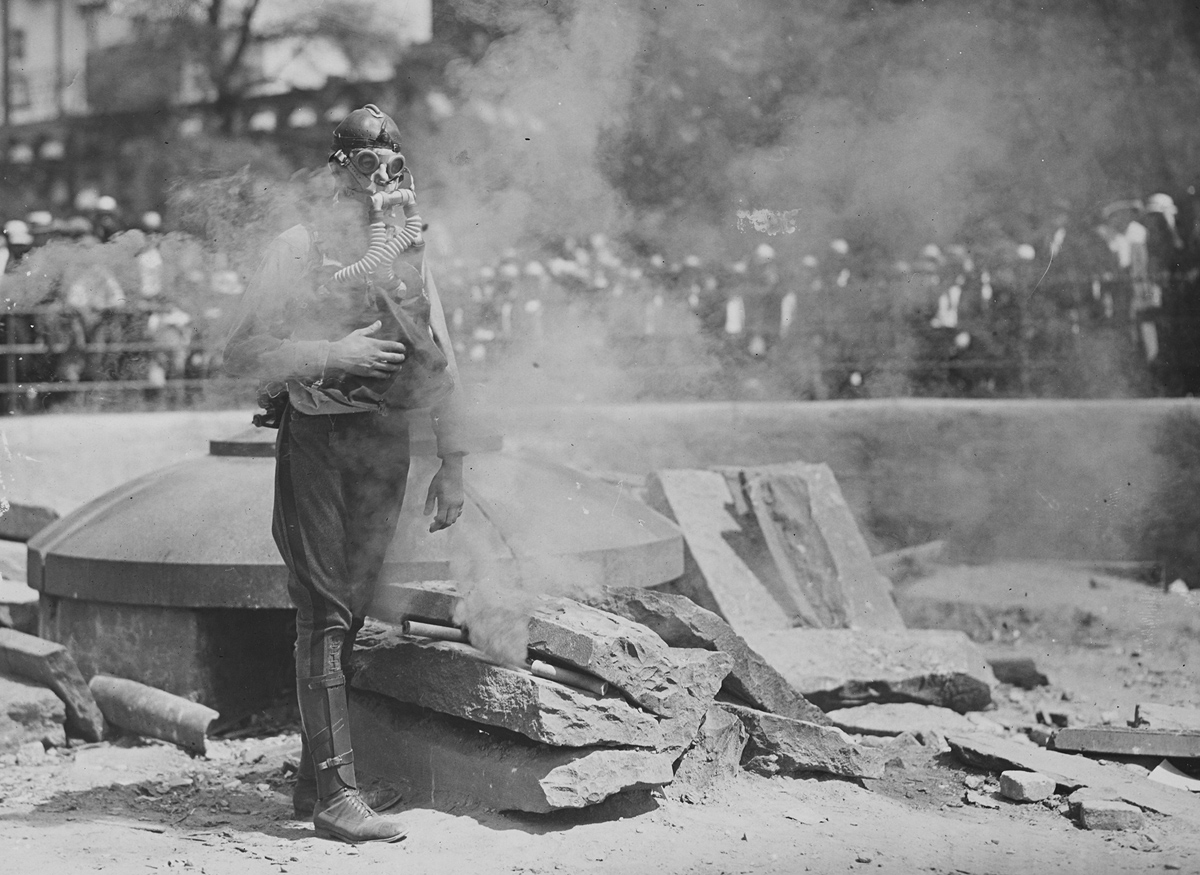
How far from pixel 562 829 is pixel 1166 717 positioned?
2.86 m

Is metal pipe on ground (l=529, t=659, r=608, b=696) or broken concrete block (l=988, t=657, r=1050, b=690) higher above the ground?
metal pipe on ground (l=529, t=659, r=608, b=696)

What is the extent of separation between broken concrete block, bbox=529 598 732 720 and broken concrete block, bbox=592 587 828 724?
0.22m

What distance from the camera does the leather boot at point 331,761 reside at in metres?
3.96

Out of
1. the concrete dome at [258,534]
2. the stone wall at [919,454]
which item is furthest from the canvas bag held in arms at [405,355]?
the stone wall at [919,454]

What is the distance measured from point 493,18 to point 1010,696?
4.36m

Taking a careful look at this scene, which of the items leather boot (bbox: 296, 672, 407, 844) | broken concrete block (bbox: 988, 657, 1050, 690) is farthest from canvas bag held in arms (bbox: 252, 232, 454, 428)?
broken concrete block (bbox: 988, 657, 1050, 690)

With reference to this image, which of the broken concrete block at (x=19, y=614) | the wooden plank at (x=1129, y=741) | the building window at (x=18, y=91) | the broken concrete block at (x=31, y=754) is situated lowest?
the broken concrete block at (x=31, y=754)

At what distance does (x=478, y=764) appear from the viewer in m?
4.24

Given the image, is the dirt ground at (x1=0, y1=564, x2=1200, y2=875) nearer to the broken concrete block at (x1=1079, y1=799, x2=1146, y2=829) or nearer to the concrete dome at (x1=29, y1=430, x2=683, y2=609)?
the broken concrete block at (x1=1079, y1=799, x2=1146, y2=829)

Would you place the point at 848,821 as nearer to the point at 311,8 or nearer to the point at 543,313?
the point at 543,313

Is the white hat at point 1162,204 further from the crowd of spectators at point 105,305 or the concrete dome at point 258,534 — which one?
the crowd of spectators at point 105,305

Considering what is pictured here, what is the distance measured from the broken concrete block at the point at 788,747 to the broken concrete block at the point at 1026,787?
0.52m

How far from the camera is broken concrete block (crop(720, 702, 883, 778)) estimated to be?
4.60m

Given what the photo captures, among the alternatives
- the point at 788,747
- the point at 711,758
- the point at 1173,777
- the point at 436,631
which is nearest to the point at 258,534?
the point at 436,631
